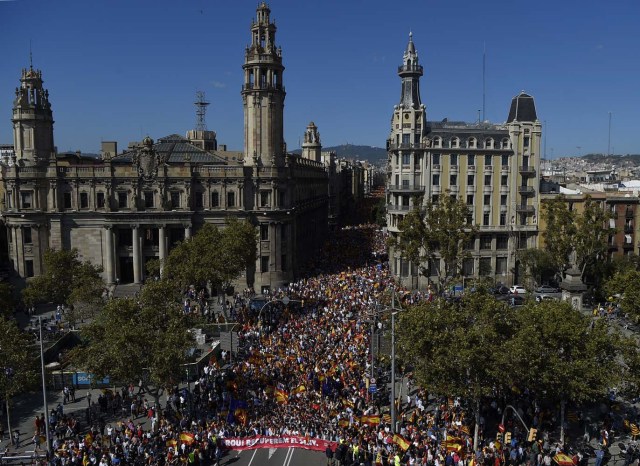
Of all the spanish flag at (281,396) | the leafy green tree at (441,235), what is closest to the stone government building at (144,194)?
the leafy green tree at (441,235)

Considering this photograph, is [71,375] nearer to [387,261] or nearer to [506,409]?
[506,409]

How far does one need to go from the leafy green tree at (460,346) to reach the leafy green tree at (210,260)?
83.4ft

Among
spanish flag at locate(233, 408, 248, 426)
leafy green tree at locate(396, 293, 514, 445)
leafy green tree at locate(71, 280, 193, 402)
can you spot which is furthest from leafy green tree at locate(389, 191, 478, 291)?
leafy green tree at locate(71, 280, 193, 402)

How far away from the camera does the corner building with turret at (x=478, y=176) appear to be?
7519 cm

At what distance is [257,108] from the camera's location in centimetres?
7538

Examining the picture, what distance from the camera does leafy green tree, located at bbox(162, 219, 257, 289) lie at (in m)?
55.4

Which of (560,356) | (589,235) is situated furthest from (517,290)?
(560,356)

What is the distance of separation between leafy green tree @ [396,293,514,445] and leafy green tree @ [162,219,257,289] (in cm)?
2543

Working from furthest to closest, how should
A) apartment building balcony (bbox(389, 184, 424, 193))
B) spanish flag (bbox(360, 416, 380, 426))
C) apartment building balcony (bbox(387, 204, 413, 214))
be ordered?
apartment building balcony (bbox(387, 204, 413, 214)) → apartment building balcony (bbox(389, 184, 424, 193)) → spanish flag (bbox(360, 416, 380, 426))

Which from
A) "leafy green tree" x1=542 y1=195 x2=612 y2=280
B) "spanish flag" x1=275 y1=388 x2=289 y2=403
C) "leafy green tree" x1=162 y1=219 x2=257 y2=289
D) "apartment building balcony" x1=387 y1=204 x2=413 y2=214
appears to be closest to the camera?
"spanish flag" x1=275 y1=388 x2=289 y2=403

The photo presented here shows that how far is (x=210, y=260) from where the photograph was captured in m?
55.6

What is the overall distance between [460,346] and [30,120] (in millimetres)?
64036

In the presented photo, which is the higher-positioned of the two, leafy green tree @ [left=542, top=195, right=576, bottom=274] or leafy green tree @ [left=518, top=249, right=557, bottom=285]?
leafy green tree @ [left=542, top=195, right=576, bottom=274]

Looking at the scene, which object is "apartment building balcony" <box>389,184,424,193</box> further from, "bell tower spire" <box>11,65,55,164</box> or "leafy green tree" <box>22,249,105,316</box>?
"bell tower spire" <box>11,65,55,164</box>
